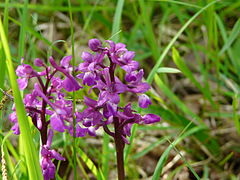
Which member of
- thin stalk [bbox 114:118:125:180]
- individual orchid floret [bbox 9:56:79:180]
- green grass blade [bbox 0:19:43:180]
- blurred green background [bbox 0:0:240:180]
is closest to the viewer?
green grass blade [bbox 0:19:43:180]

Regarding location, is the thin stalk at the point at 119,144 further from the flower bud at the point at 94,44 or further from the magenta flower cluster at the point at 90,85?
the flower bud at the point at 94,44

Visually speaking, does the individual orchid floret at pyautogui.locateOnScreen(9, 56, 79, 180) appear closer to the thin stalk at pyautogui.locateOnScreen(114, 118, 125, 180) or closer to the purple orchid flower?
the purple orchid flower

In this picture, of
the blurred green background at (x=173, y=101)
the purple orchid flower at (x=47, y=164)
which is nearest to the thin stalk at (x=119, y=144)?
the purple orchid flower at (x=47, y=164)

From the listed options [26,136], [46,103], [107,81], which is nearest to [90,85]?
[107,81]

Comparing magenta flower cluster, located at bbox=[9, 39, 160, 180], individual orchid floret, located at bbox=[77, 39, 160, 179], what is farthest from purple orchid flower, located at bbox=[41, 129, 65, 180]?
individual orchid floret, located at bbox=[77, 39, 160, 179]

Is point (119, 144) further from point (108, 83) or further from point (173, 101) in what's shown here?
point (173, 101)

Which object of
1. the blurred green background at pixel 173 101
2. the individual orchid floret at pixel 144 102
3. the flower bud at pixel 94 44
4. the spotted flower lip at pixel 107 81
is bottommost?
the blurred green background at pixel 173 101

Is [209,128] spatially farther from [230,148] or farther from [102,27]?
[102,27]

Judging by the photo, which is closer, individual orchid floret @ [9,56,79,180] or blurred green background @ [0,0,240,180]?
individual orchid floret @ [9,56,79,180]

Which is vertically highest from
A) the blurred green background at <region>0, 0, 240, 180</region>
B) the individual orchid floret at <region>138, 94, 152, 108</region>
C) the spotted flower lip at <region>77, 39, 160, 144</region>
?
the spotted flower lip at <region>77, 39, 160, 144</region>

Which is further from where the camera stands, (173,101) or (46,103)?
(173,101)

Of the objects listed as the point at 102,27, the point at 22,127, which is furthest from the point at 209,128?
the point at 22,127
